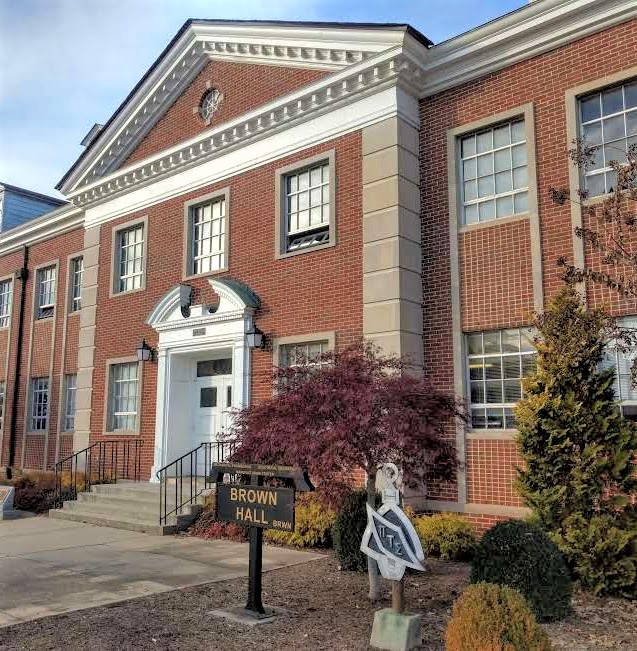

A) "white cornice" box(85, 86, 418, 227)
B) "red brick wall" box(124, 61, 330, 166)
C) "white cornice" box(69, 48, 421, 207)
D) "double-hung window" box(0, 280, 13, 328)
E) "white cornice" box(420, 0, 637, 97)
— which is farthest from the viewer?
"double-hung window" box(0, 280, 13, 328)

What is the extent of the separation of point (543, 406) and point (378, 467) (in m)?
2.08

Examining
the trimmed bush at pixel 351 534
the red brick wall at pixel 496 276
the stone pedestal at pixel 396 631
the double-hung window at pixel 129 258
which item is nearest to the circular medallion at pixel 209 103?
the double-hung window at pixel 129 258

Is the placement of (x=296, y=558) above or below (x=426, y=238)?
below

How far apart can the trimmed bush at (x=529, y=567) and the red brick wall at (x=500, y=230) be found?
3673 millimetres

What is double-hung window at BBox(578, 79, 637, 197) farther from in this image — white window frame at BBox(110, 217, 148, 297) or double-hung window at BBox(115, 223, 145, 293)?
double-hung window at BBox(115, 223, 145, 293)

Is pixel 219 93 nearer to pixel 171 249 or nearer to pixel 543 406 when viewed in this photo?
pixel 171 249

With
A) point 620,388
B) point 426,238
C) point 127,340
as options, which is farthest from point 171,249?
point 620,388

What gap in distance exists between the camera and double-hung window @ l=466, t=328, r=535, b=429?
33.2ft

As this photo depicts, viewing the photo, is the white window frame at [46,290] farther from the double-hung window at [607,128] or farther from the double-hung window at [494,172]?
the double-hung window at [607,128]

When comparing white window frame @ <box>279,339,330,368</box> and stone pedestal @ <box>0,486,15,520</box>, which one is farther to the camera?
stone pedestal @ <box>0,486,15,520</box>

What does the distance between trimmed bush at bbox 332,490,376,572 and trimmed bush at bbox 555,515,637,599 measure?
2243mm

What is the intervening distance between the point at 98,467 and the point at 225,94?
8.56m

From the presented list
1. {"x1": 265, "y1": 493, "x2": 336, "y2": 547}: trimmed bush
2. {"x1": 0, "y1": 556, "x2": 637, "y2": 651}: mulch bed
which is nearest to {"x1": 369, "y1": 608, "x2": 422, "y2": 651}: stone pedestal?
{"x1": 0, "y1": 556, "x2": 637, "y2": 651}: mulch bed

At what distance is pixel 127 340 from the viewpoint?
15695 millimetres
